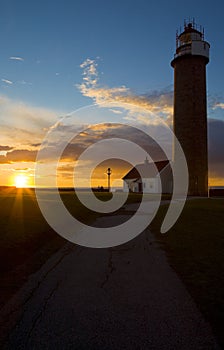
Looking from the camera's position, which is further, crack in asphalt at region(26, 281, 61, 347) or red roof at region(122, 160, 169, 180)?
red roof at region(122, 160, 169, 180)

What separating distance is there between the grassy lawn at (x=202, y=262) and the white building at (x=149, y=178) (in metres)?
41.5

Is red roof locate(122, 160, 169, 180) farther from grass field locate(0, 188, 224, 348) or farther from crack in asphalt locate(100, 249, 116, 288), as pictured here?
crack in asphalt locate(100, 249, 116, 288)

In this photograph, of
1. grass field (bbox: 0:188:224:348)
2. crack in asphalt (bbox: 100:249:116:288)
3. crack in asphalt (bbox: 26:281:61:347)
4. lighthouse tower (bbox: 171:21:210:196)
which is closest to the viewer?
crack in asphalt (bbox: 26:281:61:347)

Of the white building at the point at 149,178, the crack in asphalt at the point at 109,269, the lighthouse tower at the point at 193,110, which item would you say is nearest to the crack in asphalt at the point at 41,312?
the crack in asphalt at the point at 109,269

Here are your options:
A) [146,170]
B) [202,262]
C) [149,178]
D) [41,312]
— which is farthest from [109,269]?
[146,170]

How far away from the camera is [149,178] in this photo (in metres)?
60.4

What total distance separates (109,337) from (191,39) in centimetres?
5381

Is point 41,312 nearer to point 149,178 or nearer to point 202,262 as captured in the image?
point 202,262

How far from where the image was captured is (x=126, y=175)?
71812 mm

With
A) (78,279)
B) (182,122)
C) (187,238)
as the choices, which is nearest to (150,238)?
A: (187,238)

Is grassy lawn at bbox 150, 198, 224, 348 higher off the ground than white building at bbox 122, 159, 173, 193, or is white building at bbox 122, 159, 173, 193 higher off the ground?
white building at bbox 122, 159, 173, 193

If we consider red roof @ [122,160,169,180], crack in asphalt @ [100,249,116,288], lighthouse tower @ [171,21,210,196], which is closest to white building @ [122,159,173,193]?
red roof @ [122,160,169,180]

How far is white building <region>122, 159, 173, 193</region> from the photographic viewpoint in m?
56.8

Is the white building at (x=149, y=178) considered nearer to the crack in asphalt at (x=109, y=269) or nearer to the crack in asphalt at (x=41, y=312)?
the crack in asphalt at (x=109, y=269)
